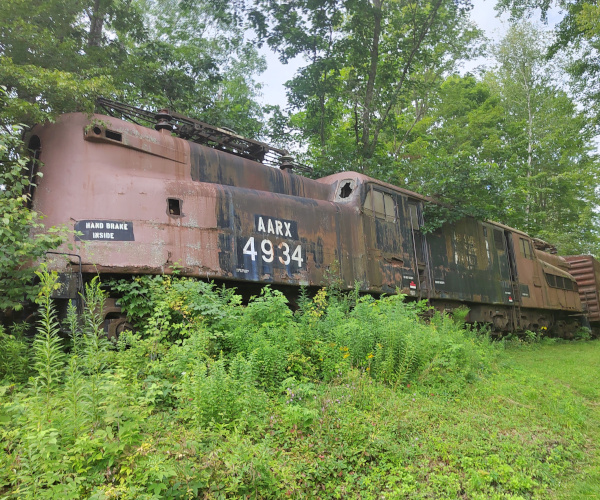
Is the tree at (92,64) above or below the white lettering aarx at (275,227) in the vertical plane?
above

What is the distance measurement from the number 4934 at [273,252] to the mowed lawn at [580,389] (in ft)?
15.6

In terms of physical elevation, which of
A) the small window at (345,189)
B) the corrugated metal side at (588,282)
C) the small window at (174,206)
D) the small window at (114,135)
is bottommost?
the corrugated metal side at (588,282)

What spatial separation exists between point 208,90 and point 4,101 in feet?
34.1

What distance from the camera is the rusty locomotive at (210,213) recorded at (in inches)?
256

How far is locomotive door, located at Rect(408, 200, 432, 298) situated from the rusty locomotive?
3 cm

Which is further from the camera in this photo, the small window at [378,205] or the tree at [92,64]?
the small window at [378,205]

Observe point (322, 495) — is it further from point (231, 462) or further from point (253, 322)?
point (253, 322)

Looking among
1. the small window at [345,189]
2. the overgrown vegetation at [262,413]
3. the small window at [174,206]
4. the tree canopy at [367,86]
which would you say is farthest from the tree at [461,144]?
the small window at [174,206]

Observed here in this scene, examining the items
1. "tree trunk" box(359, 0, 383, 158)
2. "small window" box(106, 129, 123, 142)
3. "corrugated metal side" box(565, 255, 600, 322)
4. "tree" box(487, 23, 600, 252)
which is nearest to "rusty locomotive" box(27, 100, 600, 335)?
"small window" box(106, 129, 123, 142)

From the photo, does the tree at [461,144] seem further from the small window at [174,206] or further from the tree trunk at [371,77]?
the small window at [174,206]

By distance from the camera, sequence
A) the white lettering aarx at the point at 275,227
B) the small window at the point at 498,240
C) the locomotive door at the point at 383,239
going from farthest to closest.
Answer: the small window at the point at 498,240
the locomotive door at the point at 383,239
the white lettering aarx at the point at 275,227

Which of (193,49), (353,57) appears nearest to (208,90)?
(193,49)

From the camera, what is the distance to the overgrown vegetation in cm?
308

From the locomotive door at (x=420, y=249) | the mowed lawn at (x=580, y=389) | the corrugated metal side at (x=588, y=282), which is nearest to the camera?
the mowed lawn at (x=580, y=389)
